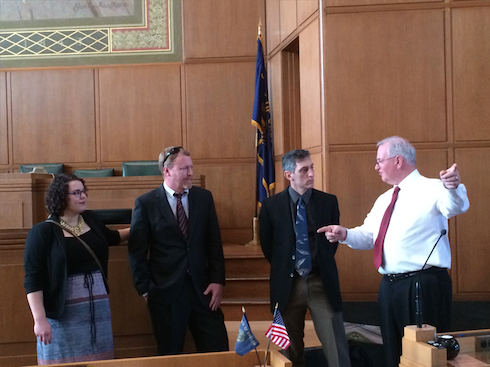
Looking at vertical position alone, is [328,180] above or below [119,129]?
below

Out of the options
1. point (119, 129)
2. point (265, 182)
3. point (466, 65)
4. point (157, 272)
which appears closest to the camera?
point (157, 272)

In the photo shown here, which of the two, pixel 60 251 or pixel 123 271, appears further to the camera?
pixel 123 271

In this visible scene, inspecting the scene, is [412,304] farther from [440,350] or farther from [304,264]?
[440,350]

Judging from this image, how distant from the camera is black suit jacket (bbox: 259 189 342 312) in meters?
2.80

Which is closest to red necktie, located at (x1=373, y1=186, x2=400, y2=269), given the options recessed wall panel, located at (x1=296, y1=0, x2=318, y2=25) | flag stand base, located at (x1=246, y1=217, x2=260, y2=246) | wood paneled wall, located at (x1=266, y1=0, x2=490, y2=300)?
wood paneled wall, located at (x1=266, y1=0, x2=490, y2=300)

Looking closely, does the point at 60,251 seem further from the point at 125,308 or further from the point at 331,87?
the point at 331,87

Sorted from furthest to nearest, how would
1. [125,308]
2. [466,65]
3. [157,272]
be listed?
[466,65] < [125,308] < [157,272]

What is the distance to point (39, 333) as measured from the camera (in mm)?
2406

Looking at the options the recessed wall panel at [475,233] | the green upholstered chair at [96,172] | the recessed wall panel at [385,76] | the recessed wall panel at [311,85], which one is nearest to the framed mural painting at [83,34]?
the green upholstered chair at [96,172]

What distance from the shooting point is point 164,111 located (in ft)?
23.8

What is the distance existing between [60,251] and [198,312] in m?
0.81

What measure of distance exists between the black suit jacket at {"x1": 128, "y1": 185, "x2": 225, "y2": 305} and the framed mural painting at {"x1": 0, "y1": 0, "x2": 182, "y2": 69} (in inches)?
193

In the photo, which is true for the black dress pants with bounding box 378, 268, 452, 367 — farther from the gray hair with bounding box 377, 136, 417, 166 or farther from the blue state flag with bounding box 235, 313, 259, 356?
the blue state flag with bounding box 235, 313, 259, 356

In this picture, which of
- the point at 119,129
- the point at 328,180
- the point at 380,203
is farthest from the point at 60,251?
the point at 119,129
